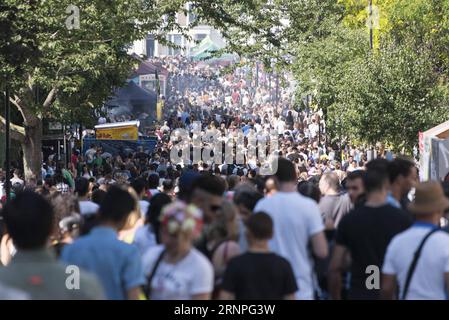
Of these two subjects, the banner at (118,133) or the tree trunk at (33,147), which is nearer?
the tree trunk at (33,147)

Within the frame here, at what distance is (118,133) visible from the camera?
39500 millimetres

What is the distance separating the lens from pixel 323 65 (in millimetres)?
42156

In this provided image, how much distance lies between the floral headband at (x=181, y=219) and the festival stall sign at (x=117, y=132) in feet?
103

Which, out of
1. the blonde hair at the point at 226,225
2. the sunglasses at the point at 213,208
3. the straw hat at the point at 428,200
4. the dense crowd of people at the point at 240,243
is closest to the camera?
the dense crowd of people at the point at 240,243

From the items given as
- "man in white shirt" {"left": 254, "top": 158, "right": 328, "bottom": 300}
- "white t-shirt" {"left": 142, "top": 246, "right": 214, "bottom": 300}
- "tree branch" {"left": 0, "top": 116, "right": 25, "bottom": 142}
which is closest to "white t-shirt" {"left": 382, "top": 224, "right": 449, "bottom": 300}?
"man in white shirt" {"left": 254, "top": 158, "right": 328, "bottom": 300}

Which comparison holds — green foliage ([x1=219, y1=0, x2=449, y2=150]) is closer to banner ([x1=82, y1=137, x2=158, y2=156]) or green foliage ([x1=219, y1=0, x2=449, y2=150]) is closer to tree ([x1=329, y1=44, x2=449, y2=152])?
tree ([x1=329, y1=44, x2=449, y2=152])

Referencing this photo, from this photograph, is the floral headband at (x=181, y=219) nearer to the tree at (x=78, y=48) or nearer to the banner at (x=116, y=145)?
the tree at (x=78, y=48)

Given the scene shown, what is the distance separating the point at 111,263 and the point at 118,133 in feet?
104

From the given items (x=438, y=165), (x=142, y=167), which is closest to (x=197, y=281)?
(x=438, y=165)

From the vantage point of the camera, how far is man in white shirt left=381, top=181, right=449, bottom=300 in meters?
8.04

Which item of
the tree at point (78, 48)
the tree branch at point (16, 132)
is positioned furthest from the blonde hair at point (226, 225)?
the tree branch at point (16, 132)

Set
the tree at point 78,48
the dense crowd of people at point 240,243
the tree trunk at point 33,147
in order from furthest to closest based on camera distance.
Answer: the tree trunk at point 33,147, the tree at point 78,48, the dense crowd of people at point 240,243

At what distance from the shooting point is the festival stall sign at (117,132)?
39250 mm
